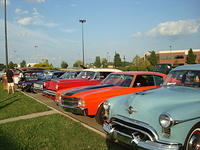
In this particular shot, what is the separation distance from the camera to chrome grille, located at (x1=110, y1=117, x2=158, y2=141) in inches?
115

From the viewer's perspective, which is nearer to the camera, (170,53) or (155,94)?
(155,94)

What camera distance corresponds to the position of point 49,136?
473 cm

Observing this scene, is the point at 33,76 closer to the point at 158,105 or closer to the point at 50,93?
the point at 50,93

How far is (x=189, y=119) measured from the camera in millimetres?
2881

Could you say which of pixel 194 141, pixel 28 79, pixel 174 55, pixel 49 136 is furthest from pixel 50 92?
pixel 174 55

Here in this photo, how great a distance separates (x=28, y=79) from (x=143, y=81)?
8763 mm

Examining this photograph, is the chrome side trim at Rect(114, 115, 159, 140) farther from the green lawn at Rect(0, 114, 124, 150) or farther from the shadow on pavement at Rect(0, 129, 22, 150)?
the shadow on pavement at Rect(0, 129, 22, 150)

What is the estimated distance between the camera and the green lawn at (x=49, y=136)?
13.6ft

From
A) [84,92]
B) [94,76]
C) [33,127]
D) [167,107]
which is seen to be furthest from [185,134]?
[94,76]

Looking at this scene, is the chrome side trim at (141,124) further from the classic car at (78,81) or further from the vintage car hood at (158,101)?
the classic car at (78,81)

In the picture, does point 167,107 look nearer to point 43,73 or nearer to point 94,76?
point 94,76

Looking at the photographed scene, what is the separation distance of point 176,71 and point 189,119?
1.94 metres

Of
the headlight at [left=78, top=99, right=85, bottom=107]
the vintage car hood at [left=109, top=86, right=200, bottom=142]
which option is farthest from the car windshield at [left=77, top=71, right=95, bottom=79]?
the vintage car hood at [left=109, top=86, right=200, bottom=142]

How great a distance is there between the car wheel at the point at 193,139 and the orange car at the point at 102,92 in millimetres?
2477
